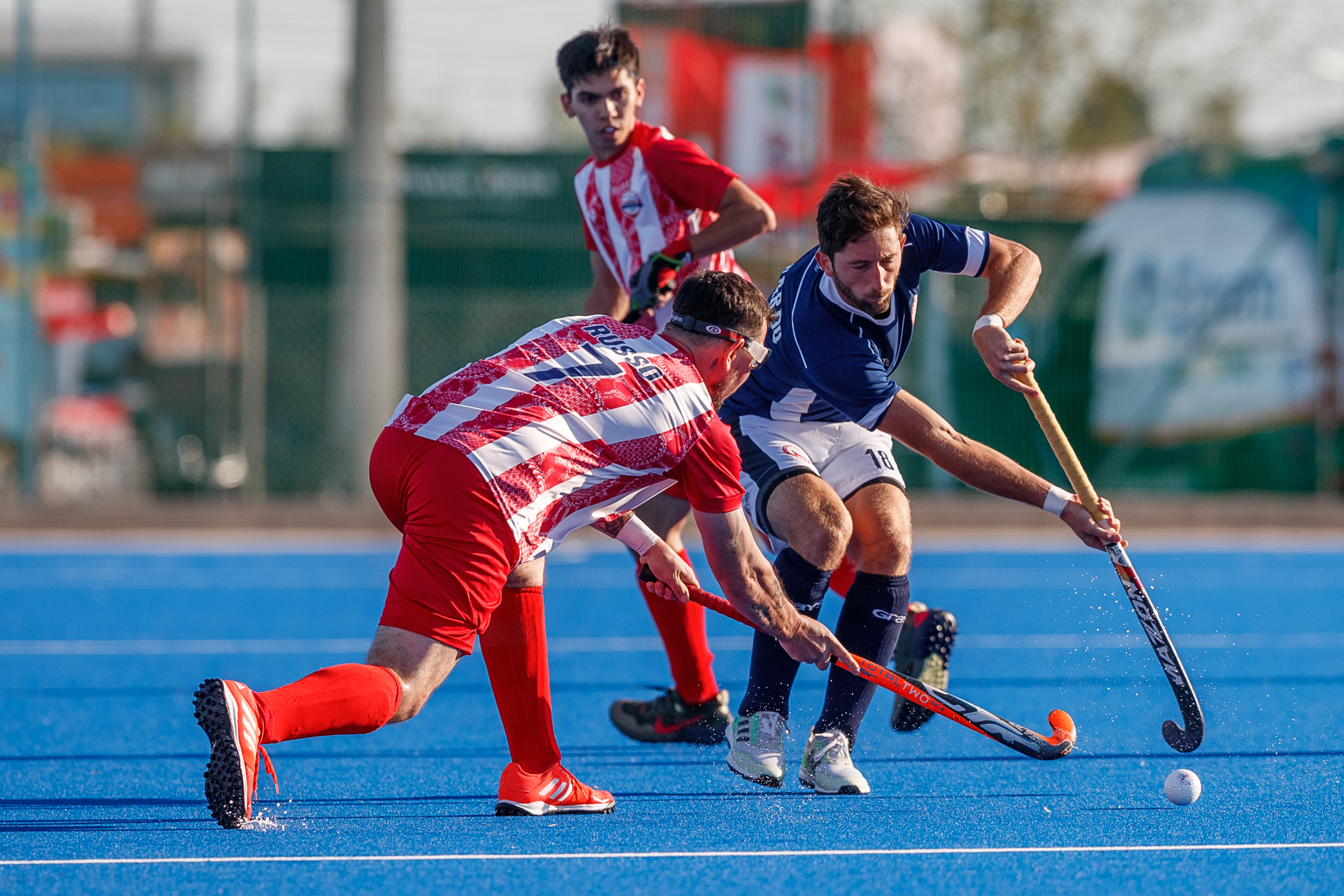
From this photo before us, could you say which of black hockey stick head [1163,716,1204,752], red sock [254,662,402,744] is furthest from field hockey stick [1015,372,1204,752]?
red sock [254,662,402,744]

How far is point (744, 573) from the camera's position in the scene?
4.09 m

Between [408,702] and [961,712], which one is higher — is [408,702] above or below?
above

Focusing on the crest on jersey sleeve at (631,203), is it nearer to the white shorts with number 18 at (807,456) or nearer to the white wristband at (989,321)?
the white shorts with number 18 at (807,456)

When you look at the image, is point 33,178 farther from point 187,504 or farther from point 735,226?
point 735,226

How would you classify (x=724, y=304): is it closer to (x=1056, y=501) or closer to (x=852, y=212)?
(x=852, y=212)

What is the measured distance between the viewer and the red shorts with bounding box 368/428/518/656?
4.00 meters

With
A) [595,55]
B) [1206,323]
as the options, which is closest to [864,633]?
Result: [595,55]

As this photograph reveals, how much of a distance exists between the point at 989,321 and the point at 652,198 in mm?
1588

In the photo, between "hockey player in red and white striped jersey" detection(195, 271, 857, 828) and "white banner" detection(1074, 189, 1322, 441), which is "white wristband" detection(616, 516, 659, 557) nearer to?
"hockey player in red and white striped jersey" detection(195, 271, 857, 828)

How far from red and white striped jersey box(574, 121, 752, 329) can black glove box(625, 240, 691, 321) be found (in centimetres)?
10

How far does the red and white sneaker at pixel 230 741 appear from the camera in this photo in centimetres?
370

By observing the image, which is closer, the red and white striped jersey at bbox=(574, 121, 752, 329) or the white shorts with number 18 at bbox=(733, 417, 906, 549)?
the white shorts with number 18 at bbox=(733, 417, 906, 549)

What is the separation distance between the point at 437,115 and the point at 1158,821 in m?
13.5

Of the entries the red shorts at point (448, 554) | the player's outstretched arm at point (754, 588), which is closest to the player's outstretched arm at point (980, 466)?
the player's outstretched arm at point (754, 588)
